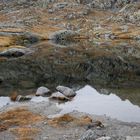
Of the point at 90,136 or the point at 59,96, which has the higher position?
the point at 90,136

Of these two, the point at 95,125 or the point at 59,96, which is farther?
the point at 59,96

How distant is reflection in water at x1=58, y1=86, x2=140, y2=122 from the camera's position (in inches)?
1478

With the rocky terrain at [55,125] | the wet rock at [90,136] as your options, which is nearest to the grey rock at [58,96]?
the rocky terrain at [55,125]

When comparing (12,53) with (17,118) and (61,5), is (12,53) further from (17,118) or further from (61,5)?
(61,5)

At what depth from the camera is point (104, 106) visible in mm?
41469

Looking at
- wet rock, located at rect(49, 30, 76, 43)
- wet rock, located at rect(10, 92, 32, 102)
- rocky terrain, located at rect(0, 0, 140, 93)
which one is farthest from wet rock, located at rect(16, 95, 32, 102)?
wet rock, located at rect(49, 30, 76, 43)

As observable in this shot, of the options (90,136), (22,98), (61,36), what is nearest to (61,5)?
(61,36)

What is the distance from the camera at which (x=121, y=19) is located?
6348 inches

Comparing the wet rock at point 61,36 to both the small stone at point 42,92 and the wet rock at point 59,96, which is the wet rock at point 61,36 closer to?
the small stone at point 42,92

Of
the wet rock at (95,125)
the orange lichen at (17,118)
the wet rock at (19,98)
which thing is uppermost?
the wet rock at (95,125)

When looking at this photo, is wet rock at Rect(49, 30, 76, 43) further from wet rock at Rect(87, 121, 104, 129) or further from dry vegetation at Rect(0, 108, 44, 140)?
wet rock at Rect(87, 121, 104, 129)

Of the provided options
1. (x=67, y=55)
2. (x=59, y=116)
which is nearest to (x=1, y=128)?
(x=59, y=116)

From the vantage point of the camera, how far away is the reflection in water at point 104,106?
1478 inches

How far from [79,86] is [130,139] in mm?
28566
